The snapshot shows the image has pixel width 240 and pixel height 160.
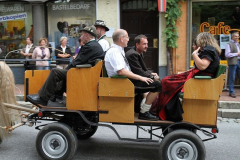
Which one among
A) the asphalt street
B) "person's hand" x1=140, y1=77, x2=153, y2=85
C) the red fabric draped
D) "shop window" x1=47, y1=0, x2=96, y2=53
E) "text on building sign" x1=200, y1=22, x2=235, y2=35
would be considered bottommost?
the asphalt street

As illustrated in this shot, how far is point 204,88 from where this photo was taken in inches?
165

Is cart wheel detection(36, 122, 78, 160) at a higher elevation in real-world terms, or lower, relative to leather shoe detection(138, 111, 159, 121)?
lower

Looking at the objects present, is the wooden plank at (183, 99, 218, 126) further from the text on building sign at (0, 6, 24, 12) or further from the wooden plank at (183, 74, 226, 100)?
the text on building sign at (0, 6, 24, 12)

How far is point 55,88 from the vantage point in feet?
15.7

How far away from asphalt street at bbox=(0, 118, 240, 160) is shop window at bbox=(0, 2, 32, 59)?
6446mm

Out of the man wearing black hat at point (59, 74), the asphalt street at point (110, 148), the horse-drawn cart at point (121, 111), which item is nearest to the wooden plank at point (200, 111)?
the horse-drawn cart at point (121, 111)

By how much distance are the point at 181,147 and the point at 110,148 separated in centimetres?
151

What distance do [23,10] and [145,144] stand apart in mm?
8531

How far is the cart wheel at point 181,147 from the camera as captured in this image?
4.27m

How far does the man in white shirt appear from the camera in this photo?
4.38 m

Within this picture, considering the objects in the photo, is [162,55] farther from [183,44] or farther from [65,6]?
[65,6]

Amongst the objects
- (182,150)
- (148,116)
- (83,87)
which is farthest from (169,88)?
(83,87)

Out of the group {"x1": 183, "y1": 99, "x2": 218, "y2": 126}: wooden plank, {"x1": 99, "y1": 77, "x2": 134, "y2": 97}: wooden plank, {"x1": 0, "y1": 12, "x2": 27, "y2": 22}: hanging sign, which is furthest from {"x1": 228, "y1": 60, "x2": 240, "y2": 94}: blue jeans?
{"x1": 0, "y1": 12, "x2": 27, "y2": 22}: hanging sign

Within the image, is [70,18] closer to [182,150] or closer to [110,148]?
[110,148]
